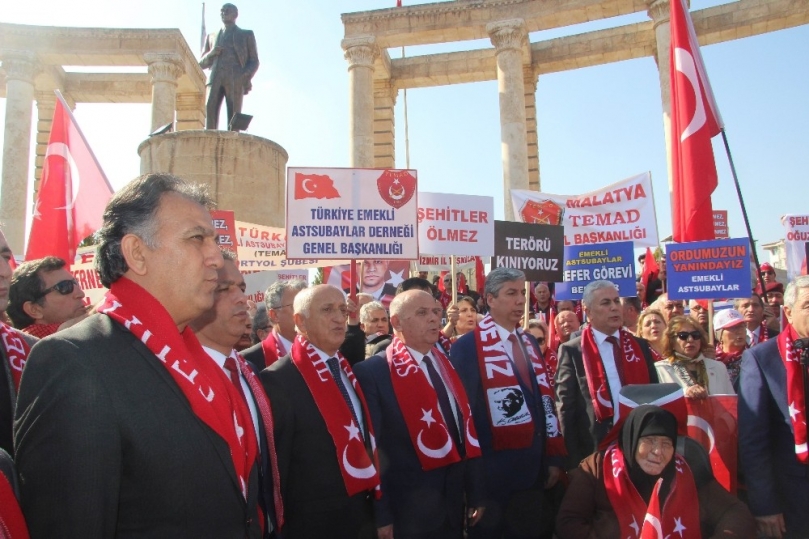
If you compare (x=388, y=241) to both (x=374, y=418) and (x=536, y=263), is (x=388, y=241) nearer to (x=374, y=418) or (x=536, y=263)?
(x=536, y=263)

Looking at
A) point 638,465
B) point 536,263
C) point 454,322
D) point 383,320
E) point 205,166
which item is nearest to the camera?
point 638,465

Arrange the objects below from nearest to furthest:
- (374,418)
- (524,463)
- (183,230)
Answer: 1. (183,230)
2. (374,418)
3. (524,463)

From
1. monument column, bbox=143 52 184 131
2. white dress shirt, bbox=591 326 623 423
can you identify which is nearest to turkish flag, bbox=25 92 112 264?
white dress shirt, bbox=591 326 623 423

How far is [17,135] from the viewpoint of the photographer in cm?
2256

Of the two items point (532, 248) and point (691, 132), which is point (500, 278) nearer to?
point (532, 248)

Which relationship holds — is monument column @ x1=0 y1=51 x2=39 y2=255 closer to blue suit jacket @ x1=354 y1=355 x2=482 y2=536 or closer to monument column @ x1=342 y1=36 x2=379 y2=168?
monument column @ x1=342 y1=36 x2=379 y2=168

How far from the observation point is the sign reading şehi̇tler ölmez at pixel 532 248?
25.3 feet

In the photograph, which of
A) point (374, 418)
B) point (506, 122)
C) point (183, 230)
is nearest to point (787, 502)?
point (374, 418)

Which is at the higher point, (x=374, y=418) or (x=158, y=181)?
(x=158, y=181)

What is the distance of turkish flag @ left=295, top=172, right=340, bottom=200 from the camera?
6953mm

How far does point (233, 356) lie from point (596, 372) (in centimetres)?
264

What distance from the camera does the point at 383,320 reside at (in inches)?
247

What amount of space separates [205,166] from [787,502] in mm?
8271

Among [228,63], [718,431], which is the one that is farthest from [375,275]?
[718,431]
